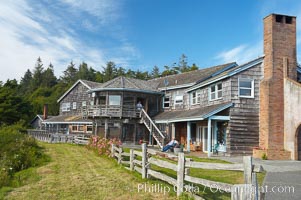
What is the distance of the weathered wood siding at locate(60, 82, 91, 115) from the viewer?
38375 mm

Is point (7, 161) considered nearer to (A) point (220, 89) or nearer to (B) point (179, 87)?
(A) point (220, 89)

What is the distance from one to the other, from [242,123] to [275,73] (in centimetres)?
396

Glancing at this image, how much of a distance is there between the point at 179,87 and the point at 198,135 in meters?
5.88

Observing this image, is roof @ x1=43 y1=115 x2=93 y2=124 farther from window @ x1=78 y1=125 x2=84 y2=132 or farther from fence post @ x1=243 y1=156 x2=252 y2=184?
fence post @ x1=243 y1=156 x2=252 y2=184

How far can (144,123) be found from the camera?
2747 centimetres

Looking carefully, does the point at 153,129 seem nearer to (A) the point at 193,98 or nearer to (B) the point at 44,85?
(A) the point at 193,98

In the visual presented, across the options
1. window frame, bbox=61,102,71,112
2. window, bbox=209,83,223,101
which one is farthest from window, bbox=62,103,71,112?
window, bbox=209,83,223,101

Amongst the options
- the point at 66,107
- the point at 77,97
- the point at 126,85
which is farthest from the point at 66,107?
the point at 126,85

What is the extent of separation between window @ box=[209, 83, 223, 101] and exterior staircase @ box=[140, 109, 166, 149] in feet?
16.6

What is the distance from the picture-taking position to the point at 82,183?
917 centimetres

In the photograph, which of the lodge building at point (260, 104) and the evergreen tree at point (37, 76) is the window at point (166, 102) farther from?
the evergreen tree at point (37, 76)

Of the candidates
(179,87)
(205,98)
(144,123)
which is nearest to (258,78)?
(205,98)

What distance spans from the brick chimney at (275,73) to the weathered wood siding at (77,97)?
77.4 ft

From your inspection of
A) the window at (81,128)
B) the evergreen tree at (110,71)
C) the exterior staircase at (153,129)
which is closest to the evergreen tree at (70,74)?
the evergreen tree at (110,71)
